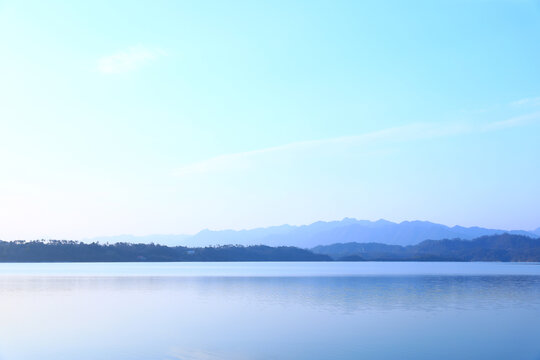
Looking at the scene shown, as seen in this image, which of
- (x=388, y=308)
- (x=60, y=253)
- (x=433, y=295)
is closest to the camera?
(x=388, y=308)

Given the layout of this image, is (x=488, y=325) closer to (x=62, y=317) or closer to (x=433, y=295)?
(x=433, y=295)

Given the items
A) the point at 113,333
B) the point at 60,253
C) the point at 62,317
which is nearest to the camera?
the point at 113,333

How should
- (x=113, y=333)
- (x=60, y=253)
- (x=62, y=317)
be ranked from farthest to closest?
(x=60, y=253)
(x=62, y=317)
(x=113, y=333)

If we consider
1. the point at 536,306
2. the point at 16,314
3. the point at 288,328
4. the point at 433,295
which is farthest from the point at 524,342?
the point at 16,314

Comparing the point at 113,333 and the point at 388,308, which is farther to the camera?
the point at 388,308

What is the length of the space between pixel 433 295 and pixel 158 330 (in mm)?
17709

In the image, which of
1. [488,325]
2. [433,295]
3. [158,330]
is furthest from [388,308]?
[158,330]

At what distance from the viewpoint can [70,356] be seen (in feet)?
51.5

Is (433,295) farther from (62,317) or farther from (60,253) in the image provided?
(60,253)

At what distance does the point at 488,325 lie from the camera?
20.6 m

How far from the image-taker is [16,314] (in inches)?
970

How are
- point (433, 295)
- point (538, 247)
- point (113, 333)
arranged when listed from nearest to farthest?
point (113, 333) < point (433, 295) < point (538, 247)

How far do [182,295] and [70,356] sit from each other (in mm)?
19016

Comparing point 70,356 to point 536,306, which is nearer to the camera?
point 70,356
